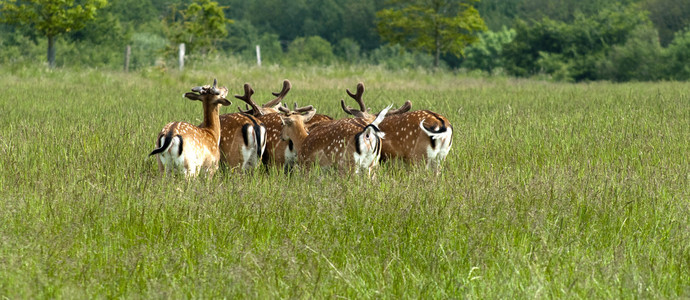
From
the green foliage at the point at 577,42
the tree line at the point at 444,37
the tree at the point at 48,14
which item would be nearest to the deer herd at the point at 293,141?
the tree line at the point at 444,37

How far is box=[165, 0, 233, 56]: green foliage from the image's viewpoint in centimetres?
2759

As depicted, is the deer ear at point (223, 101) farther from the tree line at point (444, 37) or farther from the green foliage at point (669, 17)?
the green foliage at point (669, 17)

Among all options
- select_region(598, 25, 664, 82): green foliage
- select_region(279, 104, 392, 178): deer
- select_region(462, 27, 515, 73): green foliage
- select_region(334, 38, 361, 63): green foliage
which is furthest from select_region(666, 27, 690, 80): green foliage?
select_region(334, 38, 361, 63): green foliage

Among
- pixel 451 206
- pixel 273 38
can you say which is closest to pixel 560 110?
pixel 451 206

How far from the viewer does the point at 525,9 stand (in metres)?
74.7

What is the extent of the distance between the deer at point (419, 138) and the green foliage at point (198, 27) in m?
21.7

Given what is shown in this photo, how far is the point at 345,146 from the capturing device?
568cm

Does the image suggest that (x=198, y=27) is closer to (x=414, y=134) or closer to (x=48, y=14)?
(x=48, y=14)

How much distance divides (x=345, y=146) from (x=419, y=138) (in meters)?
0.78

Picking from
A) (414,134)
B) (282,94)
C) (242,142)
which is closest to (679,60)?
(282,94)

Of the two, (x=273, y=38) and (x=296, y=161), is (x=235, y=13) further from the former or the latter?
(x=296, y=161)

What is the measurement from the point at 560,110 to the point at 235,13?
270 feet

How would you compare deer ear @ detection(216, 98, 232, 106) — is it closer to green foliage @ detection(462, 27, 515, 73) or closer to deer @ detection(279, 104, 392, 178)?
deer @ detection(279, 104, 392, 178)

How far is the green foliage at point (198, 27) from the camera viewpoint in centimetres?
2759
